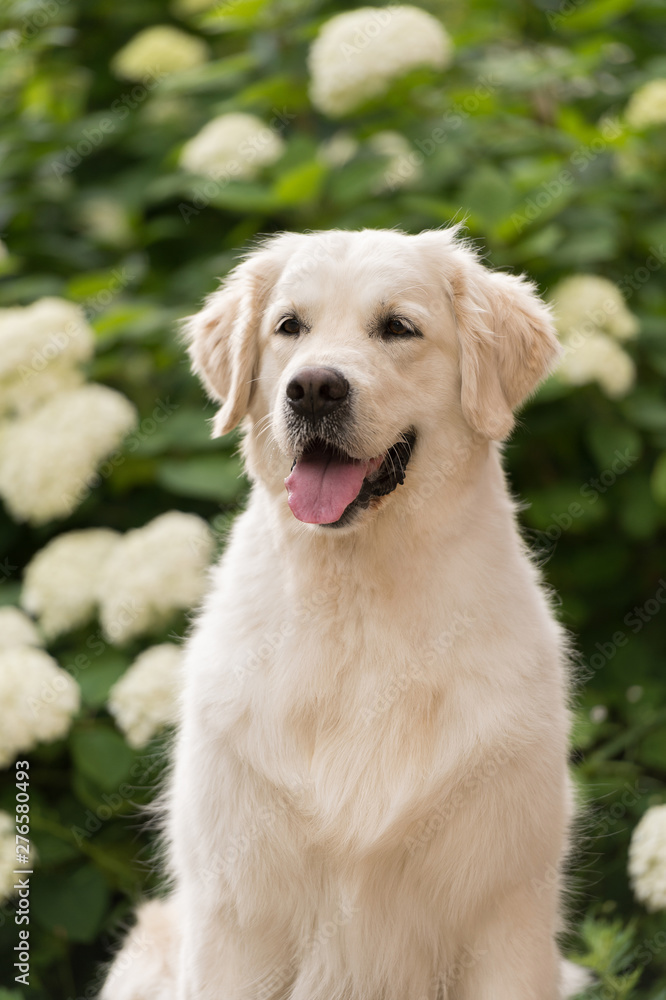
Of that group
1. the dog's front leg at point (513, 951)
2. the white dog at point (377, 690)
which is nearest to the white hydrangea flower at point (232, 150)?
the white dog at point (377, 690)

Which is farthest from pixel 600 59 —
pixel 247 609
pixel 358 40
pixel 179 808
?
pixel 179 808

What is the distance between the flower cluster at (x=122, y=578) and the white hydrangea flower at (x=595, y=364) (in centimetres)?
129

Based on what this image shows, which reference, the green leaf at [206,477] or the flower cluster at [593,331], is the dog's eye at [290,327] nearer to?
the green leaf at [206,477]

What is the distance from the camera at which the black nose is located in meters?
2.15

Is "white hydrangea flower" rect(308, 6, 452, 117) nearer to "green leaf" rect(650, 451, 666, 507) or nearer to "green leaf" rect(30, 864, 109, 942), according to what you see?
"green leaf" rect(650, 451, 666, 507)

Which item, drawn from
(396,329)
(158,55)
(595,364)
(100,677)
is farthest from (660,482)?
(158,55)

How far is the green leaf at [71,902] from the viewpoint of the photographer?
10.4ft

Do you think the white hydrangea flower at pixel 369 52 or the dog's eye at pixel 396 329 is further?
the white hydrangea flower at pixel 369 52

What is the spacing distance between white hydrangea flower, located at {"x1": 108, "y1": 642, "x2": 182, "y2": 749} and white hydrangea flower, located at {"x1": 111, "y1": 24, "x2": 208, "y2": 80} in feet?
9.07

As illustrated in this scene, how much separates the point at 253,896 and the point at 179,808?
0.93 ft

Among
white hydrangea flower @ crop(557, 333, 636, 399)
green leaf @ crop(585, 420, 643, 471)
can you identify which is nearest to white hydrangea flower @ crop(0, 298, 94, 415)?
white hydrangea flower @ crop(557, 333, 636, 399)

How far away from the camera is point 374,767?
85.3 inches

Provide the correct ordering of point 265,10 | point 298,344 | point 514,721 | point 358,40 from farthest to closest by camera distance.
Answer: point 265,10, point 358,40, point 298,344, point 514,721

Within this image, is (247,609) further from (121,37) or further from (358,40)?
(121,37)
